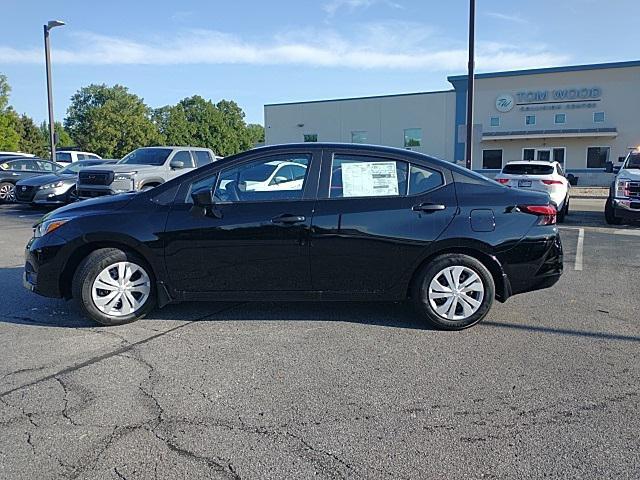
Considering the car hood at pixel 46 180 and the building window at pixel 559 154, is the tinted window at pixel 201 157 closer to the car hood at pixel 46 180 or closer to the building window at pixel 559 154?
the car hood at pixel 46 180

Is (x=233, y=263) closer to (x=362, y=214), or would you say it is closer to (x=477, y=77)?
(x=362, y=214)

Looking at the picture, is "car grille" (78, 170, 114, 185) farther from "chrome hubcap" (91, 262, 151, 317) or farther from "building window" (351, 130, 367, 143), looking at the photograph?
"building window" (351, 130, 367, 143)

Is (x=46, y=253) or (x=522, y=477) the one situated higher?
(x=46, y=253)

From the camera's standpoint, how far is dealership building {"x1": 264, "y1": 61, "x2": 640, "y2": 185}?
30.7 m

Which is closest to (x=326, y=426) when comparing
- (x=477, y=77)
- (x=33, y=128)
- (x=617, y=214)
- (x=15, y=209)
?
(x=617, y=214)

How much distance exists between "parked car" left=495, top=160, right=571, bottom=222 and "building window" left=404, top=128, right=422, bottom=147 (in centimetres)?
2399

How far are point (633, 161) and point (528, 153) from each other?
20.7 metres

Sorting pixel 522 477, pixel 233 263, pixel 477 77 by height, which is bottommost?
pixel 522 477

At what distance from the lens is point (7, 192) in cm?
1625

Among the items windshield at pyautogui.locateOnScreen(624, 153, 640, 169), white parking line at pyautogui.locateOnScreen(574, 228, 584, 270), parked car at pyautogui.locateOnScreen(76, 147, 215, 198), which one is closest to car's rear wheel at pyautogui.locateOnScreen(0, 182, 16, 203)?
parked car at pyautogui.locateOnScreen(76, 147, 215, 198)

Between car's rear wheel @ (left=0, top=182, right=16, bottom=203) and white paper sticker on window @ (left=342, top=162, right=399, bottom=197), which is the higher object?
white paper sticker on window @ (left=342, top=162, right=399, bottom=197)

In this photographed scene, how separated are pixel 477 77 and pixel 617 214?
23.3 m

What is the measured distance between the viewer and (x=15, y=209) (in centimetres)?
1525

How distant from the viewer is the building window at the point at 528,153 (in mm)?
32875
